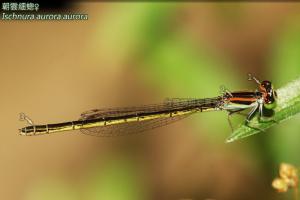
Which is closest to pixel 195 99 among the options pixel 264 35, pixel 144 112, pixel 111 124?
pixel 144 112

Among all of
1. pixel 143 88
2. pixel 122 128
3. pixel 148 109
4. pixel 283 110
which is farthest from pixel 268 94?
pixel 143 88

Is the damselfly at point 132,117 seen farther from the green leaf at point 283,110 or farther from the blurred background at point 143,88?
the green leaf at point 283,110

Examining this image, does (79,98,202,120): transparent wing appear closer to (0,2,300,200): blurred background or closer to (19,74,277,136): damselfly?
(19,74,277,136): damselfly

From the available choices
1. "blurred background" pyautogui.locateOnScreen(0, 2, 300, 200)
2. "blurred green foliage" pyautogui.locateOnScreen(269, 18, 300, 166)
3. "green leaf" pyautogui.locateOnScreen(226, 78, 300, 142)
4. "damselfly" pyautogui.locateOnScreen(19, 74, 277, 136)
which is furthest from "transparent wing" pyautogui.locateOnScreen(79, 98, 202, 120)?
"green leaf" pyautogui.locateOnScreen(226, 78, 300, 142)

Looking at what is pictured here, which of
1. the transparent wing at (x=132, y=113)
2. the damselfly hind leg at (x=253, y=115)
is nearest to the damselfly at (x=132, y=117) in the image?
the transparent wing at (x=132, y=113)

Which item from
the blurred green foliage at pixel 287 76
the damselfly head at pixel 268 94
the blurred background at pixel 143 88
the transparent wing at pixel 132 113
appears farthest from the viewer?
the blurred background at pixel 143 88
